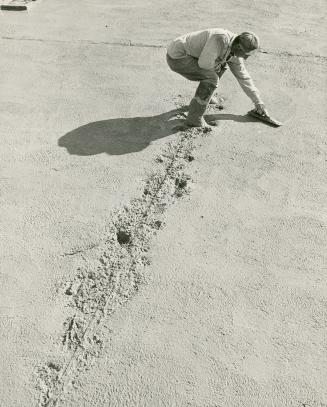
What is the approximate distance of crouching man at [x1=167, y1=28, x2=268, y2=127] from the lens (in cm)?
376

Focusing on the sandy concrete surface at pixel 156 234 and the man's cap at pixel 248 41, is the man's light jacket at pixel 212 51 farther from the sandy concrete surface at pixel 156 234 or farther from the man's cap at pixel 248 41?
the sandy concrete surface at pixel 156 234

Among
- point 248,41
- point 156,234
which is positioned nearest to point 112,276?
point 156,234

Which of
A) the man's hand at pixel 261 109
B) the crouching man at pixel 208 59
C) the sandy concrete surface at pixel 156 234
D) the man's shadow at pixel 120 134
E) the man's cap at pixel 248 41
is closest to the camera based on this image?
the sandy concrete surface at pixel 156 234

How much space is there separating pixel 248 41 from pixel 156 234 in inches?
64.2

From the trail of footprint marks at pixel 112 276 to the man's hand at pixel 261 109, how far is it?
2.63 feet

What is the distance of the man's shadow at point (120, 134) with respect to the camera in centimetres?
409

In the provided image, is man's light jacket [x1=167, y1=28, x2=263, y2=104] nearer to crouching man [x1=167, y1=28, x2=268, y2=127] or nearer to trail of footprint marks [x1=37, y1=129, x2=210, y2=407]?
crouching man [x1=167, y1=28, x2=268, y2=127]

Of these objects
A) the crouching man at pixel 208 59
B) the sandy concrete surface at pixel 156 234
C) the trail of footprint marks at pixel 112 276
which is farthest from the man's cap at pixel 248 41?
the trail of footprint marks at pixel 112 276

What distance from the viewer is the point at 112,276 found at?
3084mm

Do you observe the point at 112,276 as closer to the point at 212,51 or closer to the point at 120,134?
the point at 120,134

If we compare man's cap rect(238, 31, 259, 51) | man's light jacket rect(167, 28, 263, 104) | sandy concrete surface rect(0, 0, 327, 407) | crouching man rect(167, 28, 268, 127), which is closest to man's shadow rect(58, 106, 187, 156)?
sandy concrete surface rect(0, 0, 327, 407)

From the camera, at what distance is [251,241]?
10.8 ft

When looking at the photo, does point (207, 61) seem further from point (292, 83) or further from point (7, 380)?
point (7, 380)

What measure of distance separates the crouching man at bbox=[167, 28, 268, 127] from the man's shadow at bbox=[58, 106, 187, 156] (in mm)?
244
